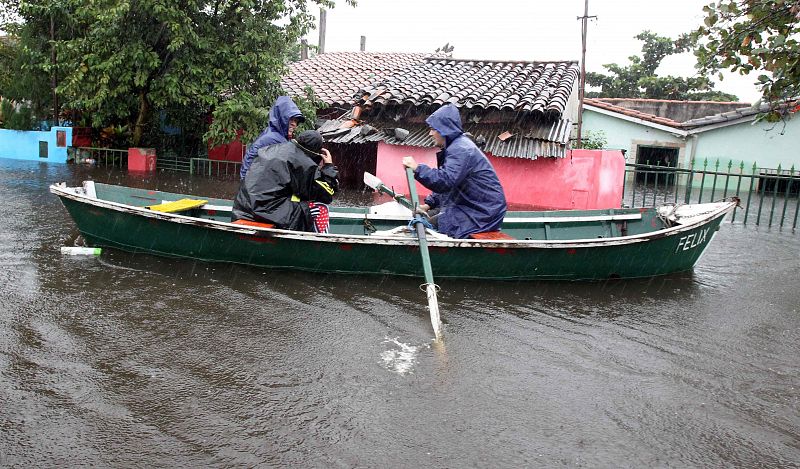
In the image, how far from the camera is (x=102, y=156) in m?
16.9

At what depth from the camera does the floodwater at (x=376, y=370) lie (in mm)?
3824

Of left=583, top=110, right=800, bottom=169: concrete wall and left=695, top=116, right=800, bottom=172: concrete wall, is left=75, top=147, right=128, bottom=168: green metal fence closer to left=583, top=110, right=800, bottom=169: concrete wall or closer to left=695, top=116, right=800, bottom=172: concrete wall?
left=583, top=110, right=800, bottom=169: concrete wall

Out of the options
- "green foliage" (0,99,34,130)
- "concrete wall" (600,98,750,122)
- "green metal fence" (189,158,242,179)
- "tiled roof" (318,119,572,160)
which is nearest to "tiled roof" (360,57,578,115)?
"tiled roof" (318,119,572,160)

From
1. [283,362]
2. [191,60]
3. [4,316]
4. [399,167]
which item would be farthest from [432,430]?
[191,60]

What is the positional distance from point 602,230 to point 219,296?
4.75 m

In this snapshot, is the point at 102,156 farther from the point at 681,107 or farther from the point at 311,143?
the point at 681,107

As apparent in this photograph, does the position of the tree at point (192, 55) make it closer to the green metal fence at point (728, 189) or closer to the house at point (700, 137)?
the green metal fence at point (728, 189)

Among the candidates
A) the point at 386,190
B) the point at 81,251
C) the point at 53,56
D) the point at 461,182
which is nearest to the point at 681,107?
the point at 461,182

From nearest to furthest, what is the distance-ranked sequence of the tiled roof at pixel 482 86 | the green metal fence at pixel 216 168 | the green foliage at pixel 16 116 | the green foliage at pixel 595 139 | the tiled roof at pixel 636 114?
1. the tiled roof at pixel 482 86
2. the green metal fence at pixel 216 168
3. the green foliage at pixel 16 116
4. the tiled roof at pixel 636 114
5. the green foliage at pixel 595 139

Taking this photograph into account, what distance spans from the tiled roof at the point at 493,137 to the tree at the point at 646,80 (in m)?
14.5

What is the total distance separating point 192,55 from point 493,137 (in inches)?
257

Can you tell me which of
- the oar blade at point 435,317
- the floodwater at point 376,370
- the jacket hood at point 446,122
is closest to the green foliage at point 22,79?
the floodwater at point 376,370

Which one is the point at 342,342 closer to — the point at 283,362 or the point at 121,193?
the point at 283,362

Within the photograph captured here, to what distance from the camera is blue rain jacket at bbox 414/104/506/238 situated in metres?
6.75
